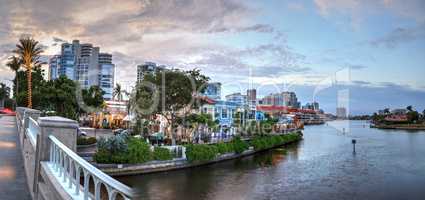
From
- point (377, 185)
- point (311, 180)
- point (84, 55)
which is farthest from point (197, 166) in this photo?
point (84, 55)

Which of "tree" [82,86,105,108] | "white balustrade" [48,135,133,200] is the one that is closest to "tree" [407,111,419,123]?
"tree" [82,86,105,108]

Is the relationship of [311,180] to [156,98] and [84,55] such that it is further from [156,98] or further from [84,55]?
[84,55]

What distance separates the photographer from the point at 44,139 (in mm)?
4918

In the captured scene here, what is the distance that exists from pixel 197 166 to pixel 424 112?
168 metres

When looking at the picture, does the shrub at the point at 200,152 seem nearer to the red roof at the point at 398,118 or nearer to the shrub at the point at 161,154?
the shrub at the point at 161,154

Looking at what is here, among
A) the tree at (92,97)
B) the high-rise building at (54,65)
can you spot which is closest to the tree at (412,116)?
the high-rise building at (54,65)

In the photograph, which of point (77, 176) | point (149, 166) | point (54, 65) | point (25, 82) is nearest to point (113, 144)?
point (149, 166)

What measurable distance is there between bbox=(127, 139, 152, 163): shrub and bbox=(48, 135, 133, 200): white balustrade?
15.2 meters

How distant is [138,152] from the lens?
20.2 m

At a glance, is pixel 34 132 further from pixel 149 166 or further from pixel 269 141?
pixel 269 141

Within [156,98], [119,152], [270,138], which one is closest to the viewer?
[119,152]

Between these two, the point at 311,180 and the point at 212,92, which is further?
the point at 212,92

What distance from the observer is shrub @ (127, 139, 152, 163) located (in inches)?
779

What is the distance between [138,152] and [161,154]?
232 cm
